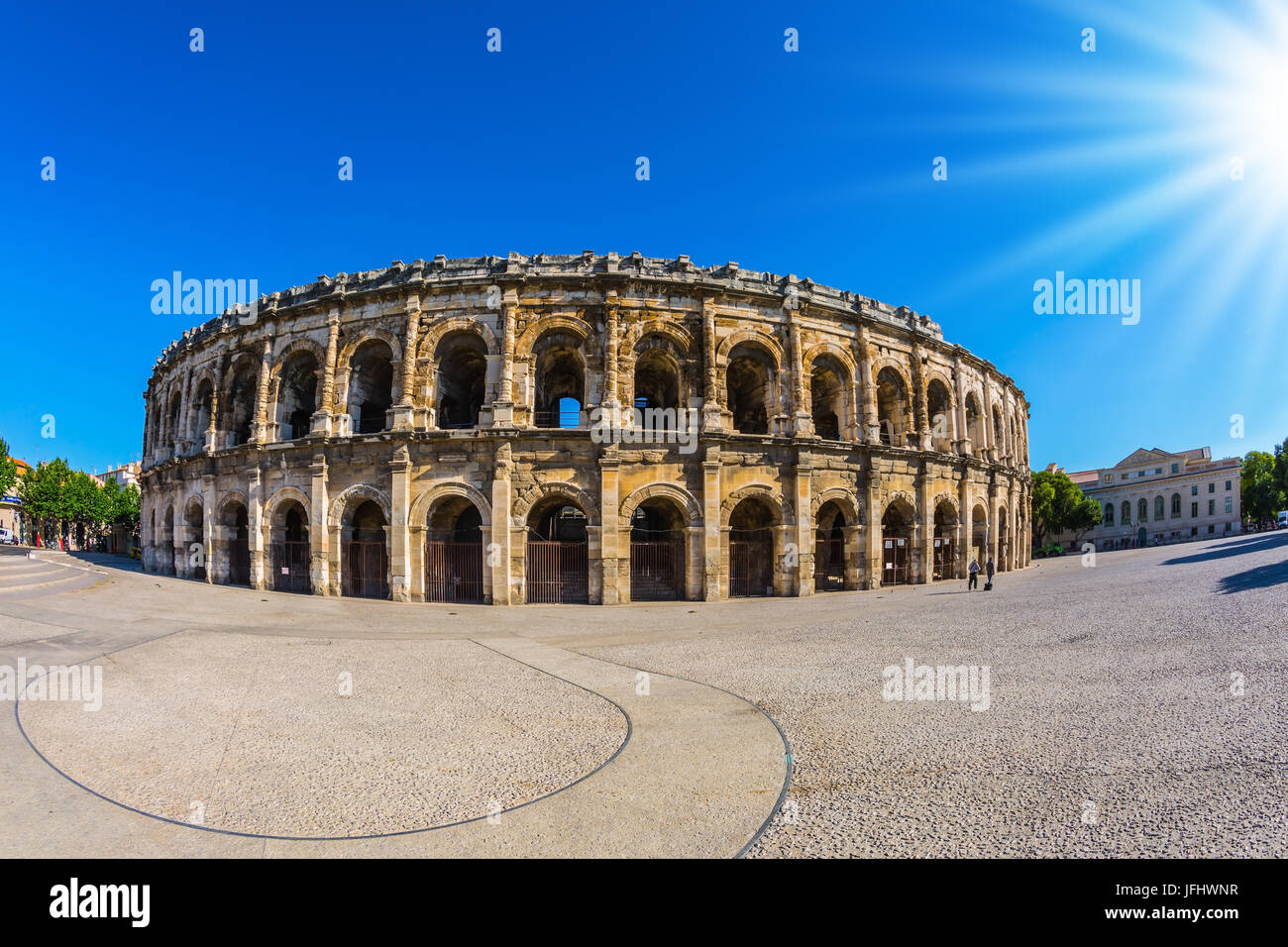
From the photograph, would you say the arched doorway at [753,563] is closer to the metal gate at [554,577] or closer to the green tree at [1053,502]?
the metal gate at [554,577]

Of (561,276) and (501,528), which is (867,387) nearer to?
(561,276)

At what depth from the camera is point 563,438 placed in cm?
1623

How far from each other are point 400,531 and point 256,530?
645 cm

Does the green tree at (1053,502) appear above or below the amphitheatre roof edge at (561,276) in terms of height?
below

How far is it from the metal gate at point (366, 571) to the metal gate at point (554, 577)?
5.16m

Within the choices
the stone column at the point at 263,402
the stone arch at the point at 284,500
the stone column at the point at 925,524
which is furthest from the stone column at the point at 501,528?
the stone column at the point at 925,524

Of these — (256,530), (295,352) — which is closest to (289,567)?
(256,530)

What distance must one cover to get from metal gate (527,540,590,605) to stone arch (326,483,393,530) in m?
5.24

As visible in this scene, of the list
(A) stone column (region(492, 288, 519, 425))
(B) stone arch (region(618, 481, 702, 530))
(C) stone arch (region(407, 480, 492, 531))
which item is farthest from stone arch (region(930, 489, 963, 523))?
(C) stone arch (region(407, 480, 492, 531))

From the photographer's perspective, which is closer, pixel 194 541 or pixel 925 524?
pixel 925 524

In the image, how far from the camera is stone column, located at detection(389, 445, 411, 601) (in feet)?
53.7

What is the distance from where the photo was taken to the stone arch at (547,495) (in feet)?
Result: 53.0

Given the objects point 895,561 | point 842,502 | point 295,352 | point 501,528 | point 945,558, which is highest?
point 295,352
